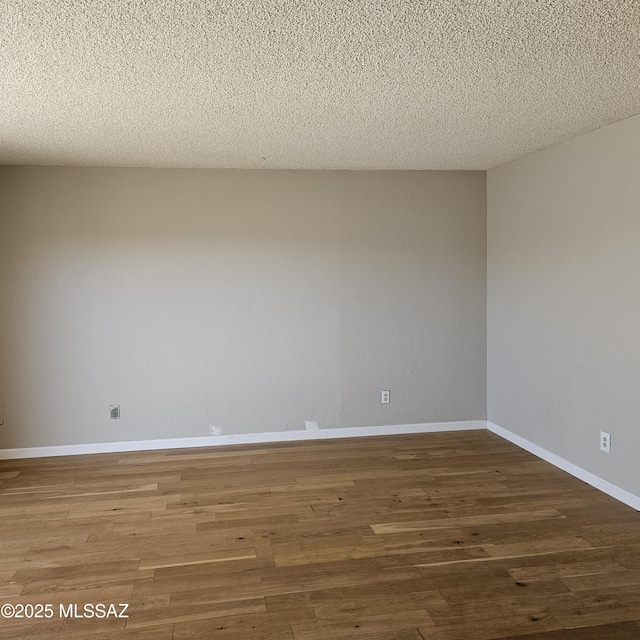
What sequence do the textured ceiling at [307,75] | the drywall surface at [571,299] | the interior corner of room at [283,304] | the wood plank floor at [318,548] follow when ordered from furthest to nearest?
the interior corner of room at [283,304]
the drywall surface at [571,299]
the wood plank floor at [318,548]
the textured ceiling at [307,75]

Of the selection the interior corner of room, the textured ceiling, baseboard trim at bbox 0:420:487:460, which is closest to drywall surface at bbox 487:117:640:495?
the interior corner of room

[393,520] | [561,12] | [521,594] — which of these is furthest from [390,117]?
[521,594]

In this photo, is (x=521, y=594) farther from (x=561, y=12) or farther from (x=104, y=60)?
(x=104, y=60)

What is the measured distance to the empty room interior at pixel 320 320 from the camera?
249cm

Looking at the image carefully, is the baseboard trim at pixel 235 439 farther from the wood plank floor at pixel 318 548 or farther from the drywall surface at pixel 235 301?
the wood plank floor at pixel 318 548

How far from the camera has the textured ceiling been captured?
2.18 m

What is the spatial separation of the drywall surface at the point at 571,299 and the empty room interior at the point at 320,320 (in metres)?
0.03

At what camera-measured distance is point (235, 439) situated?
5191mm

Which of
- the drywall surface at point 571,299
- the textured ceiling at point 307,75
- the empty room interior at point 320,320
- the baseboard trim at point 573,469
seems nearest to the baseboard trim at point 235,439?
the empty room interior at point 320,320

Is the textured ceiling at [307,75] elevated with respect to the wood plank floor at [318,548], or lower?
elevated

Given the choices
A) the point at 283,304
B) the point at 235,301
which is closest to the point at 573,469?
the point at 283,304

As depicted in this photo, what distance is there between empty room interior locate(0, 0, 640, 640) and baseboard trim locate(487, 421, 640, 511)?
0.03m

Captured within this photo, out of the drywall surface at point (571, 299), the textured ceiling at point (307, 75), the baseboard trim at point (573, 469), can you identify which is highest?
the textured ceiling at point (307, 75)

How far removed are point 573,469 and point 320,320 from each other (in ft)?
7.44
